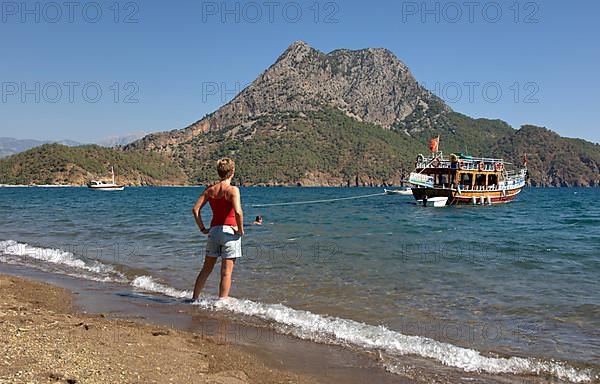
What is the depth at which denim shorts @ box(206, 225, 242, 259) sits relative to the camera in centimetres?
863

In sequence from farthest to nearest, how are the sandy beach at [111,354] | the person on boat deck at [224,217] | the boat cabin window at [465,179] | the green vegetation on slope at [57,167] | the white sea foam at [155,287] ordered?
the green vegetation on slope at [57,167]
the boat cabin window at [465,179]
the white sea foam at [155,287]
the person on boat deck at [224,217]
the sandy beach at [111,354]

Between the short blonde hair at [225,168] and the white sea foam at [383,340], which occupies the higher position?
the short blonde hair at [225,168]

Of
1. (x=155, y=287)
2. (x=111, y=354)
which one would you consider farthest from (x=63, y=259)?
(x=111, y=354)

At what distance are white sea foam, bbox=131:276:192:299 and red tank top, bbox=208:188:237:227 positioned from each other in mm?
2257

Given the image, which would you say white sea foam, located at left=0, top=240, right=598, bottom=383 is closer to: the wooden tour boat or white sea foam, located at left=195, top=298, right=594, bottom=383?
white sea foam, located at left=195, top=298, right=594, bottom=383

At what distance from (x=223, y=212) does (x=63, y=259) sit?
9.50m

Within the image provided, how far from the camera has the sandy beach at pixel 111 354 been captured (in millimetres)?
4938

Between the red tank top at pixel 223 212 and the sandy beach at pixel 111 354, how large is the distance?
6.78 feet

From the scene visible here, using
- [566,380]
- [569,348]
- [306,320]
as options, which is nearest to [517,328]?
[569,348]

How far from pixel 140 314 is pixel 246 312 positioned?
180cm

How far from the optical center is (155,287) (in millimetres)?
11203

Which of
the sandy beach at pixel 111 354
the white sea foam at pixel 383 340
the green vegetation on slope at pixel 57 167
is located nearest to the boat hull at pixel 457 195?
the white sea foam at pixel 383 340

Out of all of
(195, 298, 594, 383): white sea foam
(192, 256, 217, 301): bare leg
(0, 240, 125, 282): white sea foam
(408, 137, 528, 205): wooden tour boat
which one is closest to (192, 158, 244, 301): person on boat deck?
(192, 256, 217, 301): bare leg

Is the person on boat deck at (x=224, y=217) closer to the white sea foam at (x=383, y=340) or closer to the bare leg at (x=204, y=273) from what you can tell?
the bare leg at (x=204, y=273)
